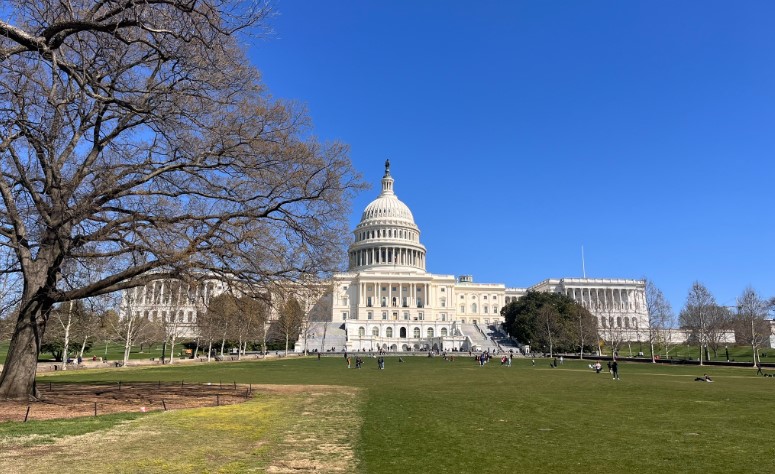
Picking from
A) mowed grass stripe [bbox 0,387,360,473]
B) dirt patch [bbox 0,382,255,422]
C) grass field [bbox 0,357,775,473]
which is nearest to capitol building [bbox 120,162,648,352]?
dirt patch [bbox 0,382,255,422]

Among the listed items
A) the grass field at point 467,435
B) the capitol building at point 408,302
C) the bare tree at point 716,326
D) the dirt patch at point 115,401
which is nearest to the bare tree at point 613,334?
the capitol building at point 408,302

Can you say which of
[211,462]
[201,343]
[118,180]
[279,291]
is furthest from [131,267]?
[201,343]

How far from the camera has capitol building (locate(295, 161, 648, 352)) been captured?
373ft

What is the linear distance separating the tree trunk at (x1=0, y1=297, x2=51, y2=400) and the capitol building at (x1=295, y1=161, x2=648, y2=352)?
7939 centimetres

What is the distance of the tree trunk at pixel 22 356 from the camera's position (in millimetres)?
18516

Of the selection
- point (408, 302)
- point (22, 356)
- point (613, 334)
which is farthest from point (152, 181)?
point (408, 302)

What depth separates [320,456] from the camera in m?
11.1

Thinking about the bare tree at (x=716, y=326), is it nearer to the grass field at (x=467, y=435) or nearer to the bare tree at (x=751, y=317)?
the bare tree at (x=751, y=317)

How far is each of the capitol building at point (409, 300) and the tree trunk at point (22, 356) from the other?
79389 mm

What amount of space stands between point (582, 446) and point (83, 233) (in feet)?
56.6

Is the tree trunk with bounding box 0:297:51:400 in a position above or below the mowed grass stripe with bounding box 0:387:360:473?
above

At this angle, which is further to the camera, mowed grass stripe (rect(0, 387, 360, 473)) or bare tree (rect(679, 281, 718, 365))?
bare tree (rect(679, 281, 718, 365))

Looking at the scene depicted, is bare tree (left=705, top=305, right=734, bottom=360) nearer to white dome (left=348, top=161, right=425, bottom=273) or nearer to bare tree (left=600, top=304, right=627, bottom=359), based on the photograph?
bare tree (left=600, top=304, right=627, bottom=359)

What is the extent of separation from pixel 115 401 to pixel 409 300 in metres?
118
